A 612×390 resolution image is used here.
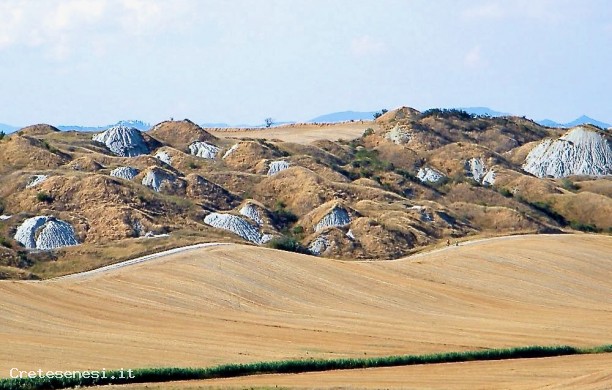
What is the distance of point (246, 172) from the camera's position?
109m

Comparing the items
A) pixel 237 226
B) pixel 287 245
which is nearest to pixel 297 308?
pixel 287 245

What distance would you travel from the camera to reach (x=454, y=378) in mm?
39031

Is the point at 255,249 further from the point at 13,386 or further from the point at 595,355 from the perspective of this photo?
the point at 13,386

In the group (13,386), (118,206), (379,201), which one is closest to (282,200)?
(379,201)

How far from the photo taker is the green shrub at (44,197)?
3242 inches

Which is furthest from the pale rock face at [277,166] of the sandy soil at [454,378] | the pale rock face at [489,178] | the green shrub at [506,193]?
the sandy soil at [454,378]

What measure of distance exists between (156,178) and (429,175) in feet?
130

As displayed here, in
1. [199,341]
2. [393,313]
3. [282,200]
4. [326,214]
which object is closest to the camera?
[199,341]

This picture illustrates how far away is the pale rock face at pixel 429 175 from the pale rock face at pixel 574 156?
59.7ft

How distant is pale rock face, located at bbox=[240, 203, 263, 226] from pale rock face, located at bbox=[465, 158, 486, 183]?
43.3 m

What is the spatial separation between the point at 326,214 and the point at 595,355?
137ft

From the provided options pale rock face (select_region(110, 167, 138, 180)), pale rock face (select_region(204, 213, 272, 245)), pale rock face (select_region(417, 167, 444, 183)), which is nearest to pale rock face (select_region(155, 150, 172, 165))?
pale rock face (select_region(110, 167, 138, 180))

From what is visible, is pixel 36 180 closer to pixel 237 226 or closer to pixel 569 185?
pixel 237 226

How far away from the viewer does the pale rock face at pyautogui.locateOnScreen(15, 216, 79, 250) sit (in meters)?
71.9
